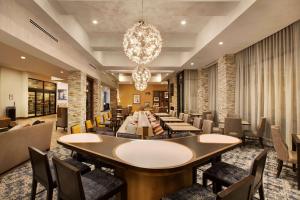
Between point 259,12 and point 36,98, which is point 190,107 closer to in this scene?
point 259,12

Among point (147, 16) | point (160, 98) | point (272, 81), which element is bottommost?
point (160, 98)

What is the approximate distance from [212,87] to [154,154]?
7.90 meters

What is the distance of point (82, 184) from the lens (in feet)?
4.89

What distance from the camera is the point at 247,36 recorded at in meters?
4.83

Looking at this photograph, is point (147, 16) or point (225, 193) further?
point (147, 16)

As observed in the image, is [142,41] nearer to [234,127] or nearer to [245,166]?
[245,166]

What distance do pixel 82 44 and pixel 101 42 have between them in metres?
1.04

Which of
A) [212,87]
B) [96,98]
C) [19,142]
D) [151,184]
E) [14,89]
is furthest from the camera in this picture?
[14,89]

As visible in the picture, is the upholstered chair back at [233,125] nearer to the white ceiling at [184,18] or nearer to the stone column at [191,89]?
the white ceiling at [184,18]

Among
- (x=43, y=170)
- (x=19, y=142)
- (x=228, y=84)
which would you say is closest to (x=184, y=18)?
(x=228, y=84)

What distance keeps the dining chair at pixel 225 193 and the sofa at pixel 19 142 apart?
3.42 meters

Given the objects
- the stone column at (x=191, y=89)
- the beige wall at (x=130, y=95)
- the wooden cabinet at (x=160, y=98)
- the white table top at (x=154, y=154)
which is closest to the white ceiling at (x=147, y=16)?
the white table top at (x=154, y=154)

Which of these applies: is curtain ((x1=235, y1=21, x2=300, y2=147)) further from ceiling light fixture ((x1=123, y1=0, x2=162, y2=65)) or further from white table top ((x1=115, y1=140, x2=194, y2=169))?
white table top ((x1=115, y1=140, x2=194, y2=169))

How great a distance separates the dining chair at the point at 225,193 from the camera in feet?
3.43
